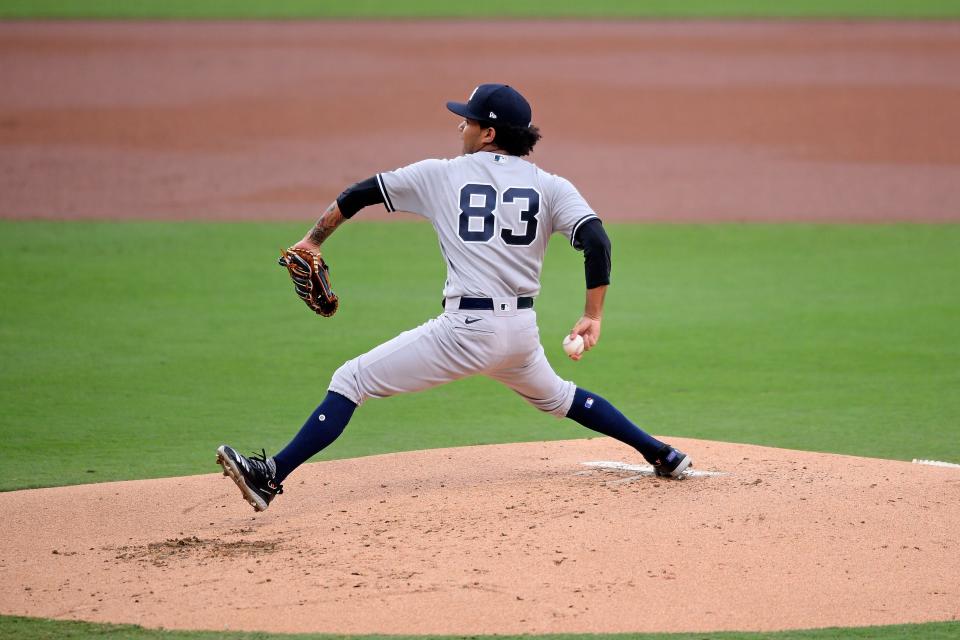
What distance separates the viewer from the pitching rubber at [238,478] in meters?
4.69

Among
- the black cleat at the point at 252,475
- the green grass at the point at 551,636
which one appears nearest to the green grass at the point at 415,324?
the black cleat at the point at 252,475

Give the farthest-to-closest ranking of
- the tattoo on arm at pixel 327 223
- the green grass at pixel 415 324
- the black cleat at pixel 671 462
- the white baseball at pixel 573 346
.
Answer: the green grass at pixel 415 324
the black cleat at pixel 671 462
the tattoo on arm at pixel 327 223
the white baseball at pixel 573 346

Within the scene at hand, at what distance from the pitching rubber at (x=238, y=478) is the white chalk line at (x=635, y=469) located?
4.56 ft

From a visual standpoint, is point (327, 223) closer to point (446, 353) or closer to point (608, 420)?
point (446, 353)

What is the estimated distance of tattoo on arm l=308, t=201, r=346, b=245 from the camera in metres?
4.88

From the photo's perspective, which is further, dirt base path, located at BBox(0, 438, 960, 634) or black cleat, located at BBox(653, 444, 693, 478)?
black cleat, located at BBox(653, 444, 693, 478)

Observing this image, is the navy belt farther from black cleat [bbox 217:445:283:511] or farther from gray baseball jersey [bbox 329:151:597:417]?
black cleat [bbox 217:445:283:511]

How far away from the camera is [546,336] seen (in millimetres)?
8953

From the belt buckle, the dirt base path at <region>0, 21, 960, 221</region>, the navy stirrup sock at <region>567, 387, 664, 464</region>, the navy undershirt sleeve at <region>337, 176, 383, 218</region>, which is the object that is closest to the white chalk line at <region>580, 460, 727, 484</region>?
the navy stirrup sock at <region>567, 387, 664, 464</region>

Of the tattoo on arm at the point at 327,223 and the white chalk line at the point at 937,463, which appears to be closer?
the tattoo on arm at the point at 327,223

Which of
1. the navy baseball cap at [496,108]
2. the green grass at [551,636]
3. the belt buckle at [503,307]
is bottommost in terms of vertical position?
the green grass at [551,636]

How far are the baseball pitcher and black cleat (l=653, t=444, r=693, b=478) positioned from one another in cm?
63

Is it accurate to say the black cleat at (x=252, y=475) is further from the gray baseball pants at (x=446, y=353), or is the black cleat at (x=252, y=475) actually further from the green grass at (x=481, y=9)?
the green grass at (x=481, y=9)

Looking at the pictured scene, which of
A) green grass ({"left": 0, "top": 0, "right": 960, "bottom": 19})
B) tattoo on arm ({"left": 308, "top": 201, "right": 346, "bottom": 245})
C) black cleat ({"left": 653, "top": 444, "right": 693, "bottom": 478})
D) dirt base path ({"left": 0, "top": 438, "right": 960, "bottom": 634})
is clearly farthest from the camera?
green grass ({"left": 0, "top": 0, "right": 960, "bottom": 19})
